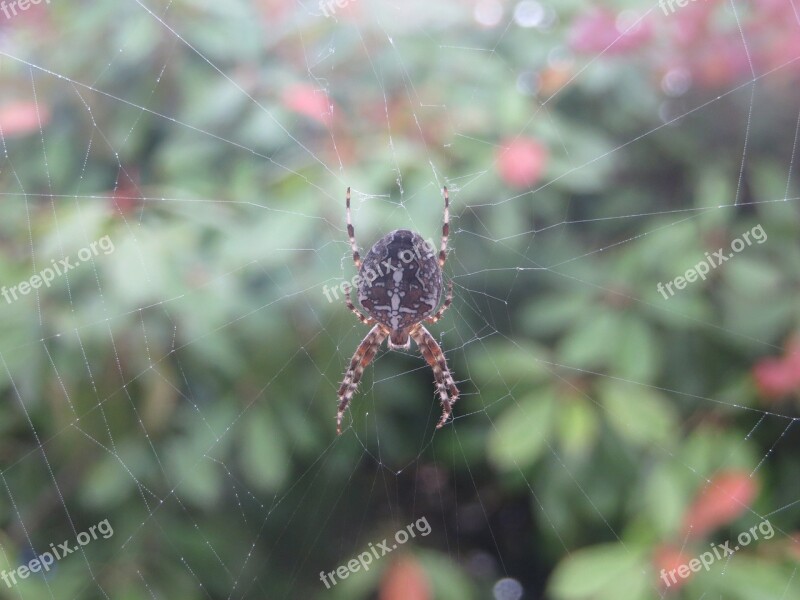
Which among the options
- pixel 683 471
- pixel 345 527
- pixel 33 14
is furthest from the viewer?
pixel 345 527

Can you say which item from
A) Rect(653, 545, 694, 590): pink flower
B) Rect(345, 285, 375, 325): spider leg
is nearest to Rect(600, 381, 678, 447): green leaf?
Rect(653, 545, 694, 590): pink flower

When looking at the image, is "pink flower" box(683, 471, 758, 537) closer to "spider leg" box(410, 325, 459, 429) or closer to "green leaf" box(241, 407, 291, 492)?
"spider leg" box(410, 325, 459, 429)

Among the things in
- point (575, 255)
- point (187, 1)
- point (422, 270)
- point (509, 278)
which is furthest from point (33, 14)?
point (575, 255)

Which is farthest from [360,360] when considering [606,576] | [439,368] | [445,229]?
[606,576]

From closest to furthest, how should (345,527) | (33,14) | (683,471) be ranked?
(683,471), (33,14), (345,527)

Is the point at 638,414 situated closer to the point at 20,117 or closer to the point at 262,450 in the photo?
the point at 262,450

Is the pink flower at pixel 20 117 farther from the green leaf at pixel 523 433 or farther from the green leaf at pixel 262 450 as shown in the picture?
the green leaf at pixel 523 433

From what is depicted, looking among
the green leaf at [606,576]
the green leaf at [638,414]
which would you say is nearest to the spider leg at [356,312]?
the green leaf at [638,414]

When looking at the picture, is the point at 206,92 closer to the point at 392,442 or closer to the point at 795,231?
the point at 392,442
